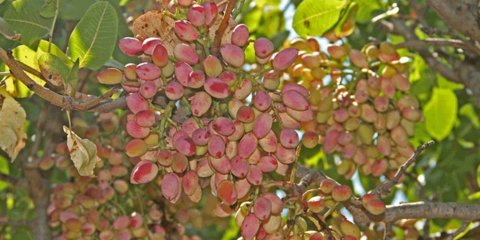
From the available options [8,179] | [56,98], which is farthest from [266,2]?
[56,98]

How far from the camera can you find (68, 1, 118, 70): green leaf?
1.43 meters

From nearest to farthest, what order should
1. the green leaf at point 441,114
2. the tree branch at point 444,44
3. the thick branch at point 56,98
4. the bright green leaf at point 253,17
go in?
the thick branch at point 56,98 < the tree branch at point 444,44 < the green leaf at point 441,114 < the bright green leaf at point 253,17

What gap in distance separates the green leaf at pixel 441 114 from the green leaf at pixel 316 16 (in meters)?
0.54

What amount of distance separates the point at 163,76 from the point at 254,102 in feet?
0.46

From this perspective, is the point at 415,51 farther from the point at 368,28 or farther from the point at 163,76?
the point at 163,76

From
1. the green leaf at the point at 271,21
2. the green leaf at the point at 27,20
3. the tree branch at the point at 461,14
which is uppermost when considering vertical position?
the green leaf at the point at 27,20

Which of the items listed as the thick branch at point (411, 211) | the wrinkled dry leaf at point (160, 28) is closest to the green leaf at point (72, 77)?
the wrinkled dry leaf at point (160, 28)

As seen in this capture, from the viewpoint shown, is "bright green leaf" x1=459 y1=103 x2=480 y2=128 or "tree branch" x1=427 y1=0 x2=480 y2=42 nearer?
"tree branch" x1=427 y1=0 x2=480 y2=42

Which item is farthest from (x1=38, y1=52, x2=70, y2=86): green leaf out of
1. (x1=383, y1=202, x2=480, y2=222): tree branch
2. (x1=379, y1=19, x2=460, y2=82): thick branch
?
(x1=379, y1=19, x2=460, y2=82): thick branch

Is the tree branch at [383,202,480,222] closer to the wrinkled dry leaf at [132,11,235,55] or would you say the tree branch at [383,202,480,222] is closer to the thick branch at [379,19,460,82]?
the wrinkled dry leaf at [132,11,235,55]

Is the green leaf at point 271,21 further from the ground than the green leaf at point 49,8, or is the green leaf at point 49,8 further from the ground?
Result: the green leaf at point 49,8

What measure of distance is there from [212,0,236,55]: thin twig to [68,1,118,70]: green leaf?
18 centimetres

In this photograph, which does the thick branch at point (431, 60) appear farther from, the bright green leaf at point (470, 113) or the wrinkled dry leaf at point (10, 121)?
the wrinkled dry leaf at point (10, 121)

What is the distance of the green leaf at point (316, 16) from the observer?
1826mm
